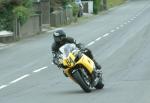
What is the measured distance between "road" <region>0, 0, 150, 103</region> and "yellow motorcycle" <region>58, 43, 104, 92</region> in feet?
0.98

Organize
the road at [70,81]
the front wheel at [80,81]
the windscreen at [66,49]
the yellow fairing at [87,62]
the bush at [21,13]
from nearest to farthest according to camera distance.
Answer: the road at [70,81], the front wheel at [80,81], the yellow fairing at [87,62], the windscreen at [66,49], the bush at [21,13]

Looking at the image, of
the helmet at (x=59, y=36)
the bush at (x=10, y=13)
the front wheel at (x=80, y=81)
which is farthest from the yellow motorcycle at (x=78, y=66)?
the bush at (x=10, y=13)

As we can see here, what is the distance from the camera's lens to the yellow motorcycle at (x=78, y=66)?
1458 cm

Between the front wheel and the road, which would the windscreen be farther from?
the road

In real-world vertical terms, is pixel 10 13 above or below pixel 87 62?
below

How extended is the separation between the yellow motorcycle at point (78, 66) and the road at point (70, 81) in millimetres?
298

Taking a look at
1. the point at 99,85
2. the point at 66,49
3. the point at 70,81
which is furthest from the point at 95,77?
the point at 70,81

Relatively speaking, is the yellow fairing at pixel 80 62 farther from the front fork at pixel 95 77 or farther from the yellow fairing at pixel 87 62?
the front fork at pixel 95 77

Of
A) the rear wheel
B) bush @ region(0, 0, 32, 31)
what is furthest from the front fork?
bush @ region(0, 0, 32, 31)

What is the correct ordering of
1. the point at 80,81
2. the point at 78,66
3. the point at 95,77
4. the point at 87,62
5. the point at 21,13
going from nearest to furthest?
the point at 80,81 < the point at 78,66 < the point at 87,62 < the point at 95,77 < the point at 21,13

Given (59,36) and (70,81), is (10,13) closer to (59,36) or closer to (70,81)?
(70,81)

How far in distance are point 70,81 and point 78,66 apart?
10.8 feet

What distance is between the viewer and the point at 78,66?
48.1 ft

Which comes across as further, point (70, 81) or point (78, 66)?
point (70, 81)
